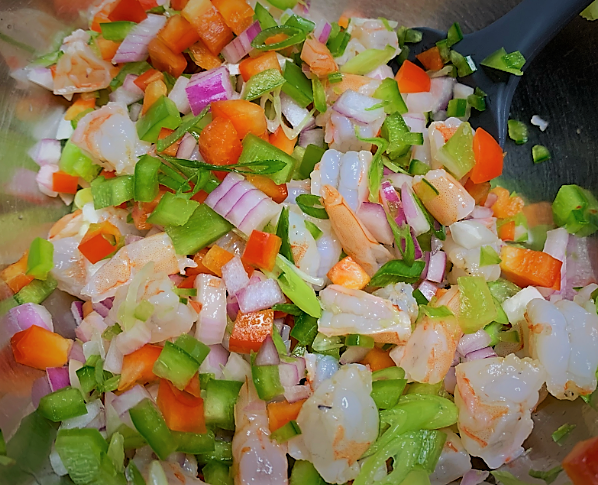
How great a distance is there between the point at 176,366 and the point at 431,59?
5.45 feet

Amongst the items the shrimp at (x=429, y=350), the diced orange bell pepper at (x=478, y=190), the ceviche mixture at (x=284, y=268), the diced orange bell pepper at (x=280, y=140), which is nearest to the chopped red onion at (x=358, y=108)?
the ceviche mixture at (x=284, y=268)

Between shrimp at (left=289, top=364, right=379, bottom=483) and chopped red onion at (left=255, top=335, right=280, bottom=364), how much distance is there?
19 centimetres

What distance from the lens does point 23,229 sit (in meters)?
1.97

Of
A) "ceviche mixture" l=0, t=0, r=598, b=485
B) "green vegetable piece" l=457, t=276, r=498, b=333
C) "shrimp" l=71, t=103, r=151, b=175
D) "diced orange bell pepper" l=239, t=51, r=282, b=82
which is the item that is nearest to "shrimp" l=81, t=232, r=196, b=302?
"ceviche mixture" l=0, t=0, r=598, b=485

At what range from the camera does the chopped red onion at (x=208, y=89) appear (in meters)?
1.91

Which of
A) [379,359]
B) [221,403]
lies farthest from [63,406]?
[379,359]

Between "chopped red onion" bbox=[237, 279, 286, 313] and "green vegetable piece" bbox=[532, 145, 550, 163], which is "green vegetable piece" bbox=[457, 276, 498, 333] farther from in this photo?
"green vegetable piece" bbox=[532, 145, 550, 163]

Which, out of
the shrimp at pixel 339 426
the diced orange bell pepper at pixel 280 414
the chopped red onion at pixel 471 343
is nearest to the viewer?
the shrimp at pixel 339 426

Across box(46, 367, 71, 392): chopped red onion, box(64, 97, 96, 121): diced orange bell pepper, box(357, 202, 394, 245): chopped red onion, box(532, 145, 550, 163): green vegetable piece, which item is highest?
box(532, 145, 550, 163): green vegetable piece

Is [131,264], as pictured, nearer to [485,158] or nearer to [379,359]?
[379,359]

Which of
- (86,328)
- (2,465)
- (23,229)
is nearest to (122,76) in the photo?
(23,229)

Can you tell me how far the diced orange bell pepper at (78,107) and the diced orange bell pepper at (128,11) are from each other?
0.36 metres

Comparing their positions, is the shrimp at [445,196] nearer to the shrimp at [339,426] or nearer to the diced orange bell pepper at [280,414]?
the shrimp at [339,426]

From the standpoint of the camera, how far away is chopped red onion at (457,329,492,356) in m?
1.76
